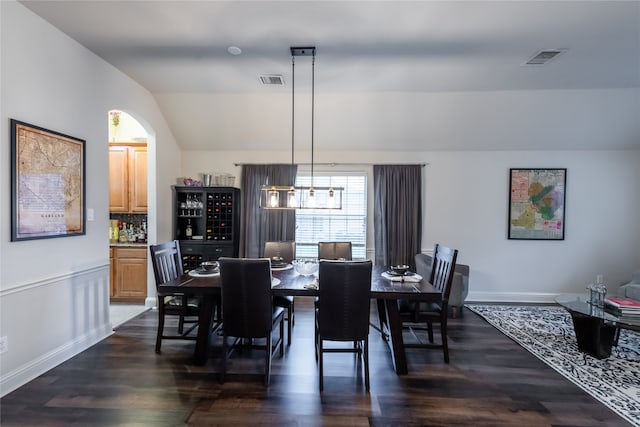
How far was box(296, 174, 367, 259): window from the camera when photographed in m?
5.18

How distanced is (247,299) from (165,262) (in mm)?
1254

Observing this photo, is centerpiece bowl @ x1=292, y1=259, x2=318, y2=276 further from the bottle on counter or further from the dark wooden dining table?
the bottle on counter

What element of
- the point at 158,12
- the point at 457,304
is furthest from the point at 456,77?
the point at 158,12

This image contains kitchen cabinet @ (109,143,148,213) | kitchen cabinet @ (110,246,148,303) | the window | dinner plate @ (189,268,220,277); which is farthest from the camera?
the window

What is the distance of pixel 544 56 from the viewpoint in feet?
10.4

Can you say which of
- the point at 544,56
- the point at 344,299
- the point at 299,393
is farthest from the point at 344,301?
the point at 544,56

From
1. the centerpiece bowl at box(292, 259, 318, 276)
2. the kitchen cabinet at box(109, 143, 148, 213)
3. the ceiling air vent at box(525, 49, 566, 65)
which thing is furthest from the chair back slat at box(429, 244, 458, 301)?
the kitchen cabinet at box(109, 143, 148, 213)

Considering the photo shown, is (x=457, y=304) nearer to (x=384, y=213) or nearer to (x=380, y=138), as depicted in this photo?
(x=384, y=213)

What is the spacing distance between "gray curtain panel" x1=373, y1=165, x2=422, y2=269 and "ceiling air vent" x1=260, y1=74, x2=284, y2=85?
2100 millimetres

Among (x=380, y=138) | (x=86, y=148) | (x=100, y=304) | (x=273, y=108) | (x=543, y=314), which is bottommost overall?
(x=543, y=314)

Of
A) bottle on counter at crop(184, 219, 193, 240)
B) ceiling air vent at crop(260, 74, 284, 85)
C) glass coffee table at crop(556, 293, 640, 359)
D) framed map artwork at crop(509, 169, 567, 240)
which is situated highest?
ceiling air vent at crop(260, 74, 284, 85)

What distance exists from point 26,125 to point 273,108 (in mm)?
2732

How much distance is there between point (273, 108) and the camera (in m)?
4.49

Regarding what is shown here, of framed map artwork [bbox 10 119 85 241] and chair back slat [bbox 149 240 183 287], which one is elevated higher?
framed map artwork [bbox 10 119 85 241]
